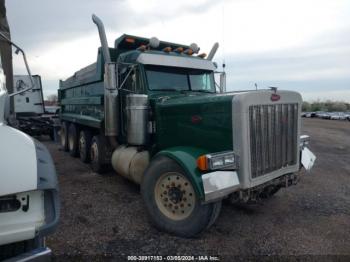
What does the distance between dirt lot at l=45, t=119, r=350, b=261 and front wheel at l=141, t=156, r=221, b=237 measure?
157 mm

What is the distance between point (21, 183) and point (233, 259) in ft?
7.75

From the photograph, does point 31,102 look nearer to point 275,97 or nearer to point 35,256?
point 275,97

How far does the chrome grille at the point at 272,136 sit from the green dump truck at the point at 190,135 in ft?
0.04

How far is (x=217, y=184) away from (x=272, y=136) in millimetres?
1177

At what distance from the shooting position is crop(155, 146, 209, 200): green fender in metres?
3.44

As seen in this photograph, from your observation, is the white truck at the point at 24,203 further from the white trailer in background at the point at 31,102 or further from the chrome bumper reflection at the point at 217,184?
the white trailer in background at the point at 31,102

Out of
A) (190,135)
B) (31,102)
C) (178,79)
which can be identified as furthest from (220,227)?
(31,102)

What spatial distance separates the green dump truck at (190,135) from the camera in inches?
140

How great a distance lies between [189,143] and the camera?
4258mm

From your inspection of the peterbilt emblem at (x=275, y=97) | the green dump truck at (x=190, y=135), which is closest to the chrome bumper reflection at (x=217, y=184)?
the green dump truck at (x=190, y=135)

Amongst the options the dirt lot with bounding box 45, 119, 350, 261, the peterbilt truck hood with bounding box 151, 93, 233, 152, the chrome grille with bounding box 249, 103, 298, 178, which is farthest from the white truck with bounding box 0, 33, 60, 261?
the chrome grille with bounding box 249, 103, 298, 178

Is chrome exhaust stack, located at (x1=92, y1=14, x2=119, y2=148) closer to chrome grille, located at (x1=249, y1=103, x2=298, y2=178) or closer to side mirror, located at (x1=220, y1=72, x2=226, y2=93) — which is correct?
side mirror, located at (x1=220, y1=72, x2=226, y2=93)

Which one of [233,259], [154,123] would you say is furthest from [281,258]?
[154,123]

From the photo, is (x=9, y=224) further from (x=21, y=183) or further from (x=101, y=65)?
(x=101, y=65)
